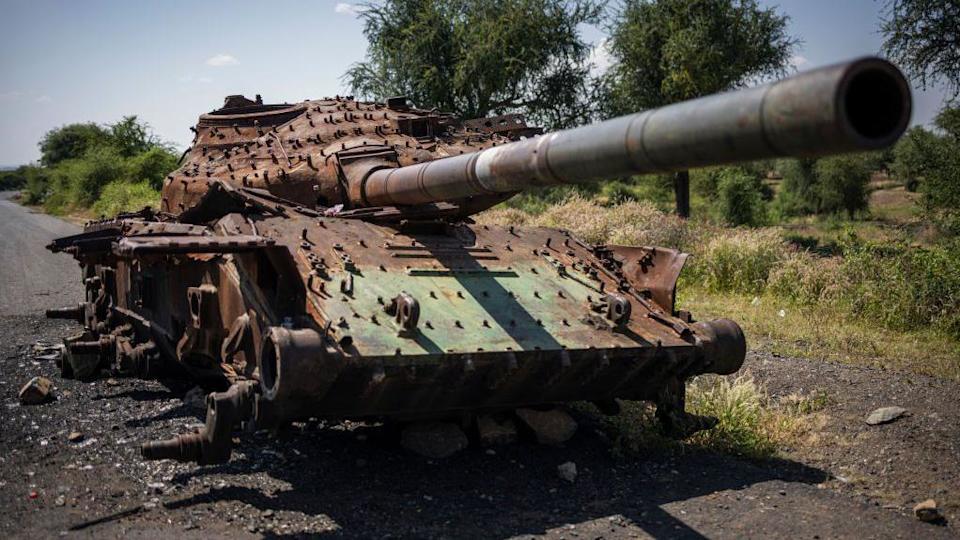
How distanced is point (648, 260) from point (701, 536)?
262 centimetres

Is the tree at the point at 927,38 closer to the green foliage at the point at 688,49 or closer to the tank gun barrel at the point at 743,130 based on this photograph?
the green foliage at the point at 688,49

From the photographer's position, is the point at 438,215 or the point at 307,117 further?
the point at 307,117

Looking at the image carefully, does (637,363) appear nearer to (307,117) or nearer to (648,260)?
(648,260)

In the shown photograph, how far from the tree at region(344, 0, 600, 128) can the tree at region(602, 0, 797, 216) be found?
4.82ft

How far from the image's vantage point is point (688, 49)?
21.0 meters

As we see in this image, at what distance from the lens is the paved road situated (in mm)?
14008

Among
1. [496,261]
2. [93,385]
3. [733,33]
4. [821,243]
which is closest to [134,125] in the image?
[733,33]

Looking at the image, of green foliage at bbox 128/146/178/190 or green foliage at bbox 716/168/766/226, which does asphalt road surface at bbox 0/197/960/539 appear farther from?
green foliage at bbox 128/146/178/190

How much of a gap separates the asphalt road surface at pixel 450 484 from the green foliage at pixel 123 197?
21821 millimetres

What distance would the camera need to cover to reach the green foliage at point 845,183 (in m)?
31.6

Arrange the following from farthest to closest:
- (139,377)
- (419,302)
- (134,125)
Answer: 1. (134,125)
2. (139,377)
3. (419,302)

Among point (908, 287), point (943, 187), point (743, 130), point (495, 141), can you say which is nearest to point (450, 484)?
point (743, 130)

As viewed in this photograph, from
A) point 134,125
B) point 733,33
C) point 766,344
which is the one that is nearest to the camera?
point 766,344

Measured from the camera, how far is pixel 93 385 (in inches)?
331
